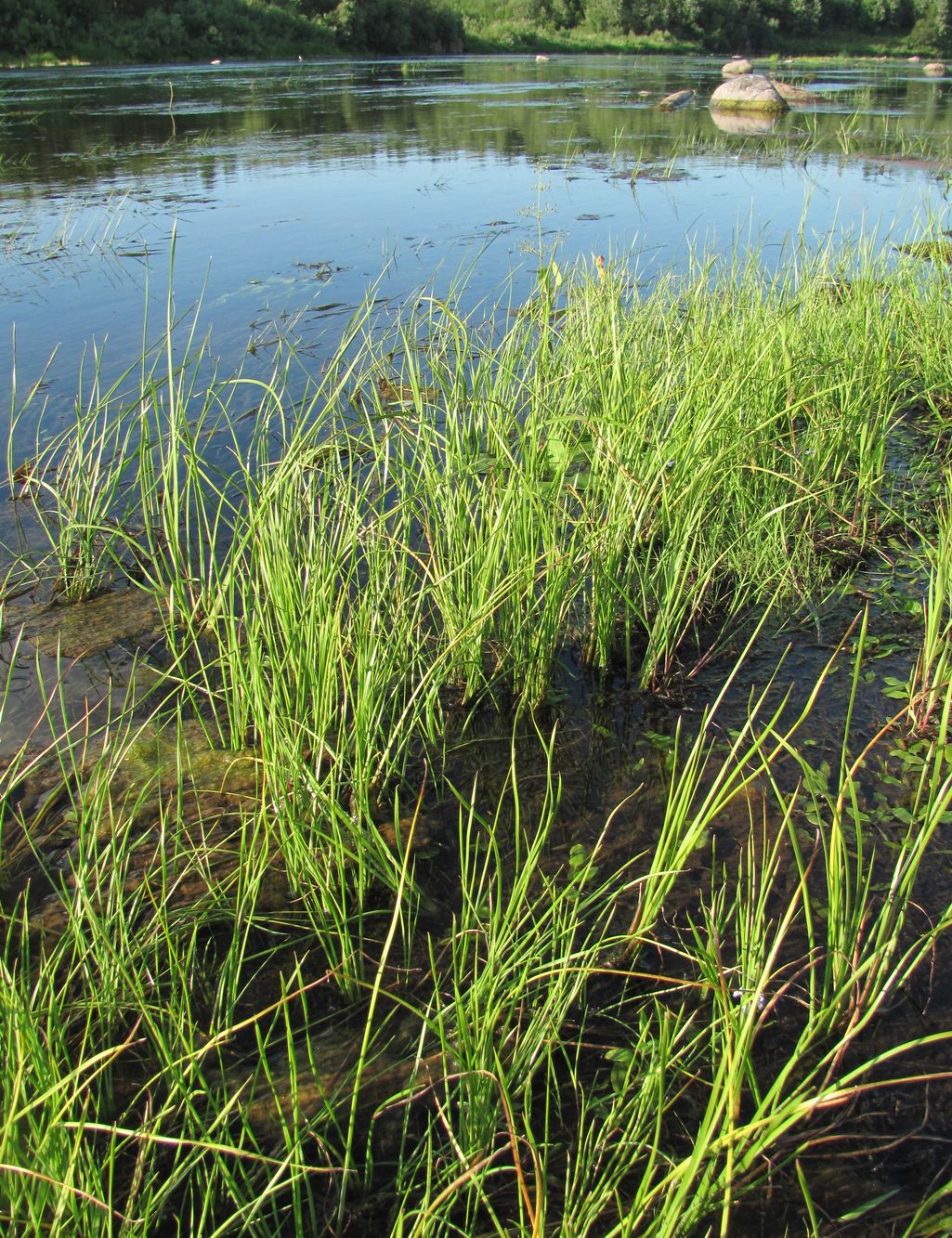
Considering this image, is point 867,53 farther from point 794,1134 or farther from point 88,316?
point 794,1134

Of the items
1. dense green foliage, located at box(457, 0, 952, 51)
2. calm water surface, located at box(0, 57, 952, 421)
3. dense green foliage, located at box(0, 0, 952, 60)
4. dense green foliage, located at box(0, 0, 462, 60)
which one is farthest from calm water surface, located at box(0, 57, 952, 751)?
dense green foliage, located at box(457, 0, 952, 51)

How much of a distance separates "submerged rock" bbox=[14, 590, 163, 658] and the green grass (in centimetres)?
8

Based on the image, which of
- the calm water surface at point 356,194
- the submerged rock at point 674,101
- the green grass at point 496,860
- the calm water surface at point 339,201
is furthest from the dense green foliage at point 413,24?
the green grass at point 496,860

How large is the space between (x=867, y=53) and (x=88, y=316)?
2086 inches

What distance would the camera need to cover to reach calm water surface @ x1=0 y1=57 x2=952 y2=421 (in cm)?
577

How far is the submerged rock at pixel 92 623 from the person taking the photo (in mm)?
2619

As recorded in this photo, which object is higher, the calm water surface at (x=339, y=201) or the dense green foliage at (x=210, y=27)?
the dense green foliage at (x=210, y=27)

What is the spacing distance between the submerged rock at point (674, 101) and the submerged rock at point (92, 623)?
18526mm

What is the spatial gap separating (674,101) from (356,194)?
11.6 m

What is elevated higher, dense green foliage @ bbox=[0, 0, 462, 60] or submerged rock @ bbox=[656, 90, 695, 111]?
dense green foliage @ bbox=[0, 0, 462, 60]

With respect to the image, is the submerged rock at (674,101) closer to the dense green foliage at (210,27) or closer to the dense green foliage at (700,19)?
the dense green foliage at (210,27)

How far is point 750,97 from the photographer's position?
682 inches

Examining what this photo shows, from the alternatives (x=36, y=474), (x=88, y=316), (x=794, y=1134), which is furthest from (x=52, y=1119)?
Result: (x=88, y=316)

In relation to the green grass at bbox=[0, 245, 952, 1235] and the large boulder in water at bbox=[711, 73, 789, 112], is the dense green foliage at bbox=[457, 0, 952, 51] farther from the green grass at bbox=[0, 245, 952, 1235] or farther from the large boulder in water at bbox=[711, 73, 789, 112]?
the green grass at bbox=[0, 245, 952, 1235]
